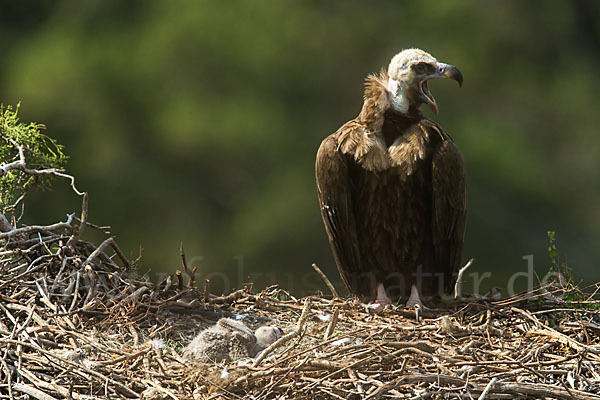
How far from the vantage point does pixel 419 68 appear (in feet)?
11.2

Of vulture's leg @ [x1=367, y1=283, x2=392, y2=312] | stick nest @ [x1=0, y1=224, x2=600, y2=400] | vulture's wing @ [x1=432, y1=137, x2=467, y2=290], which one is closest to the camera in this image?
stick nest @ [x1=0, y1=224, x2=600, y2=400]

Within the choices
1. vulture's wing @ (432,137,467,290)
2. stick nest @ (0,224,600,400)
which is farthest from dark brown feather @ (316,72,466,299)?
stick nest @ (0,224,600,400)

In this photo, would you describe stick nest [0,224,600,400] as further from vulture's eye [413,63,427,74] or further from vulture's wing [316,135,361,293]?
vulture's eye [413,63,427,74]

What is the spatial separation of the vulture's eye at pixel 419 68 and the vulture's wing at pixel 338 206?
485 millimetres

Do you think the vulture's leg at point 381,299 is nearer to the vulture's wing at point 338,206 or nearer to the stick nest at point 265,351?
the vulture's wing at point 338,206

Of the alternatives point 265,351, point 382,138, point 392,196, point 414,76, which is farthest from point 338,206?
point 265,351

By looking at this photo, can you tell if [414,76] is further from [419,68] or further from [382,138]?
[382,138]

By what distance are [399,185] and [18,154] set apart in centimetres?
171

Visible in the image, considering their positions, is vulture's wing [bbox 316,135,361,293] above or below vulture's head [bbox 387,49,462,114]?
below

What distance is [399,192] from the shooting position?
341 cm

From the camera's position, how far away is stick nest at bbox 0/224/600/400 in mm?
2287

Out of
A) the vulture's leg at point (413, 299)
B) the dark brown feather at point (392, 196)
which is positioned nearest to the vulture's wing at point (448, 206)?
the dark brown feather at point (392, 196)

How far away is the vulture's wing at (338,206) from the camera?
135 inches

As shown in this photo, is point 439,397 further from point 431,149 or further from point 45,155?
point 45,155
